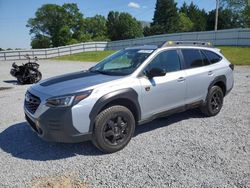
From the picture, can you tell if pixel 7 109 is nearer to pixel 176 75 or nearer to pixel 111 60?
pixel 111 60

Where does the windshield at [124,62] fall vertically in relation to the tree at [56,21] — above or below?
below

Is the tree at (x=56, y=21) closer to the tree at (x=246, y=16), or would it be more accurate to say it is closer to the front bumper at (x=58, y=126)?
the tree at (x=246, y=16)

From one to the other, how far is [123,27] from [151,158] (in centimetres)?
→ 7768

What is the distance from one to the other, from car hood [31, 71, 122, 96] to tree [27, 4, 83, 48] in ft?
237

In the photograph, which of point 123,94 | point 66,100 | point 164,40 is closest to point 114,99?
point 123,94

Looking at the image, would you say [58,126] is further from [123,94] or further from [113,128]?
[123,94]

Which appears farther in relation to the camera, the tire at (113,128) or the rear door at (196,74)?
the rear door at (196,74)

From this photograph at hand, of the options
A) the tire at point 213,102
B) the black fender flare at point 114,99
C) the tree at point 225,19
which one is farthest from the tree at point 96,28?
the black fender flare at point 114,99

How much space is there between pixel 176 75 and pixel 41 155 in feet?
9.25

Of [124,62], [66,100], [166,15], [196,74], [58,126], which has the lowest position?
[58,126]

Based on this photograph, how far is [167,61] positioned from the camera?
5.22 metres

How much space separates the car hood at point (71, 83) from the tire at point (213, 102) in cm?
244

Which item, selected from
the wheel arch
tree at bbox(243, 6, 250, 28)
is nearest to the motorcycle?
the wheel arch

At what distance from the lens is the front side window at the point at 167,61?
5000mm
